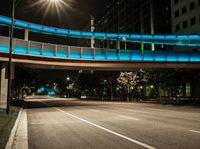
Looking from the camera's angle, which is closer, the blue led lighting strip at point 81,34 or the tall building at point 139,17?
the blue led lighting strip at point 81,34

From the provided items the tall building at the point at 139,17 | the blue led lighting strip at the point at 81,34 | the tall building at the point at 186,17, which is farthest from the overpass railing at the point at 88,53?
the tall building at the point at 139,17

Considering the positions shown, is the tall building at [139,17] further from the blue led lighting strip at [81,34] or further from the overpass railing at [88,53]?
the overpass railing at [88,53]

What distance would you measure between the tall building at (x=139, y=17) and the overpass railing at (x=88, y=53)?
4030cm

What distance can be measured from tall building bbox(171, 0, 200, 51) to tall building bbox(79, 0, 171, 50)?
38.8 feet

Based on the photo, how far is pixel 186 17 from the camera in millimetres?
70312

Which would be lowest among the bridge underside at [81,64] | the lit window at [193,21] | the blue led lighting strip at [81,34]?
the bridge underside at [81,64]

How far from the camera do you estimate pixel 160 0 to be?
97.7 metres

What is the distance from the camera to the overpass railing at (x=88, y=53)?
30.0 meters

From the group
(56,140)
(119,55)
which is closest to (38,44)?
(119,55)

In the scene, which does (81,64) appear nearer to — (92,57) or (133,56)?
(92,57)

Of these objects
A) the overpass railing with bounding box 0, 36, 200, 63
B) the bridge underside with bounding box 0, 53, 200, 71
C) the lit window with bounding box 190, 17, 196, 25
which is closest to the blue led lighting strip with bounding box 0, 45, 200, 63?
the overpass railing with bounding box 0, 36, 200, 63

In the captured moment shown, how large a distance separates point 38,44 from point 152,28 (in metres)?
69.3

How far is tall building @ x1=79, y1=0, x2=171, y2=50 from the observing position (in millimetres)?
93688

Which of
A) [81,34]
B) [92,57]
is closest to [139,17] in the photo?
[81,34]
